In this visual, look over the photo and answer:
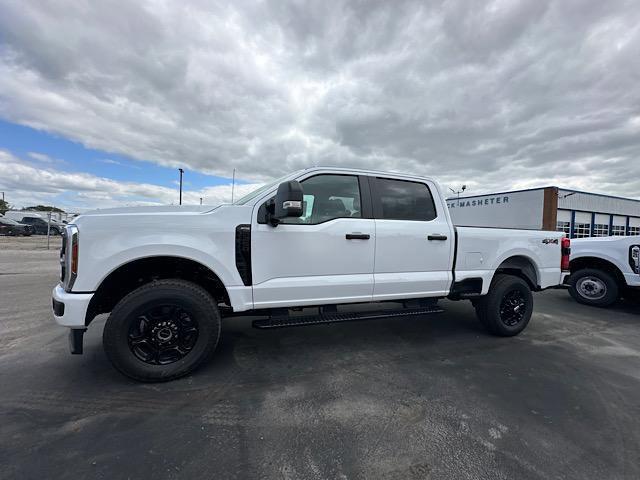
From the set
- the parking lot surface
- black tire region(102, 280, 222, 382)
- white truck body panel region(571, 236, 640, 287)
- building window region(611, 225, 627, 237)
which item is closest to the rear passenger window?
the parking lot surface

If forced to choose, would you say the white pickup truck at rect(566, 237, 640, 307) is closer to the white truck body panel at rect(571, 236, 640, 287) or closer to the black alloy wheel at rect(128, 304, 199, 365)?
the white truck body panel at rect(571, 236, 640, 287)

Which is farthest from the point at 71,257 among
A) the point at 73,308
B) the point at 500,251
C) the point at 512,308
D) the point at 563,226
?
the point at 563,226

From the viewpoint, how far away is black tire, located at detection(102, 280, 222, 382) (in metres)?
2.74

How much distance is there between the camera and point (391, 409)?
2588 millimetres

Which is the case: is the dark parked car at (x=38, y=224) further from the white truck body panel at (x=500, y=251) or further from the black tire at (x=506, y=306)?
the black tire at (x=506, y=306)

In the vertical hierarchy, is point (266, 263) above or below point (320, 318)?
above

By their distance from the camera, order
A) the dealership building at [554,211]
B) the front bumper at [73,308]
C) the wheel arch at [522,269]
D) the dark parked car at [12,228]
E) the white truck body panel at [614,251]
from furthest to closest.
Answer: the dealership building at [554,211] < the dark parked car at [12,228] < the white truck body panel at [614,251] < the wheel arch at [522,269] < the front bumper at [73,308]

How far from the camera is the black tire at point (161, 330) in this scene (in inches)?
108

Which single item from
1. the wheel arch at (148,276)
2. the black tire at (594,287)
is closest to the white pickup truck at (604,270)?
the black tire at (594,287)

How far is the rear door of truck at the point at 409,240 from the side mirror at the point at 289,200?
3.79 ft

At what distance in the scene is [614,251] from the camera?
6.31 metres

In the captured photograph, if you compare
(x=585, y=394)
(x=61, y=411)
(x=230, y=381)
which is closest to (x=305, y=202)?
(x=230, y=381)

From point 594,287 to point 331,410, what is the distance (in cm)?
682

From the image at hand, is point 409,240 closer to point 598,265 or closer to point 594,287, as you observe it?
point 594,287
